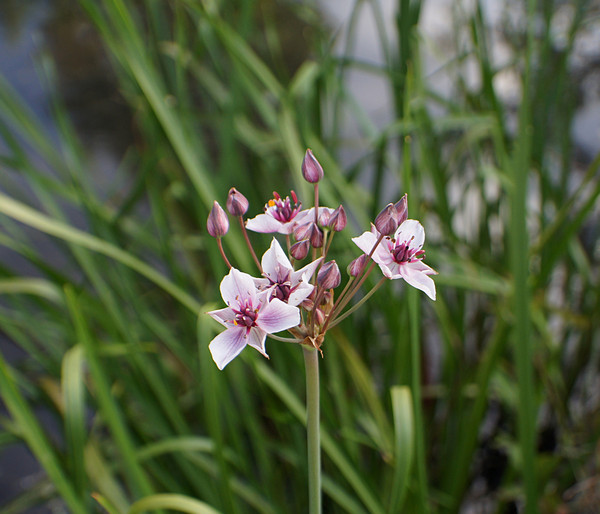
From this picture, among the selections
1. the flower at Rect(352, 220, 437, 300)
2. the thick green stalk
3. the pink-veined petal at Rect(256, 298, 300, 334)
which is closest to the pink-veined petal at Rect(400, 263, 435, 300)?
the flower at Rect(352, 220, 437, 300)

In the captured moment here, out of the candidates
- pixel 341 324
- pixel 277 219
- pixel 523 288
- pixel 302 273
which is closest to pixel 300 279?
pixel 302 273

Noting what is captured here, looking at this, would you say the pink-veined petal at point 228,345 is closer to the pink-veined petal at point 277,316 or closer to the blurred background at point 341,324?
the pink-veined petal at point 277,316

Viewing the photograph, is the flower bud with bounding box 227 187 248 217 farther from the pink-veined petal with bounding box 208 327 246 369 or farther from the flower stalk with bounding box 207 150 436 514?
the pink-veined petal with bounding box 208 327 246 369

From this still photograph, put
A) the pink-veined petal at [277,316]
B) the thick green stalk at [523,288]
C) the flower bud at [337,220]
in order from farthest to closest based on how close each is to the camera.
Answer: the thick green stalk at [523,288]
the flower bud at [337,220]
the pink-veined petal at [277,316]

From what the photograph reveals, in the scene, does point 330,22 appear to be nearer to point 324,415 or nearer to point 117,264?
point 117,264

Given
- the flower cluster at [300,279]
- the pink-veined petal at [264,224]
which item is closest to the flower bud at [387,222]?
the flower cluster at [300,279]

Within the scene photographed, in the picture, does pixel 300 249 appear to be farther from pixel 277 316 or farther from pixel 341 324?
pixel 341 324

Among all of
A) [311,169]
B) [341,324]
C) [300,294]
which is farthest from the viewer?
[341,324]
